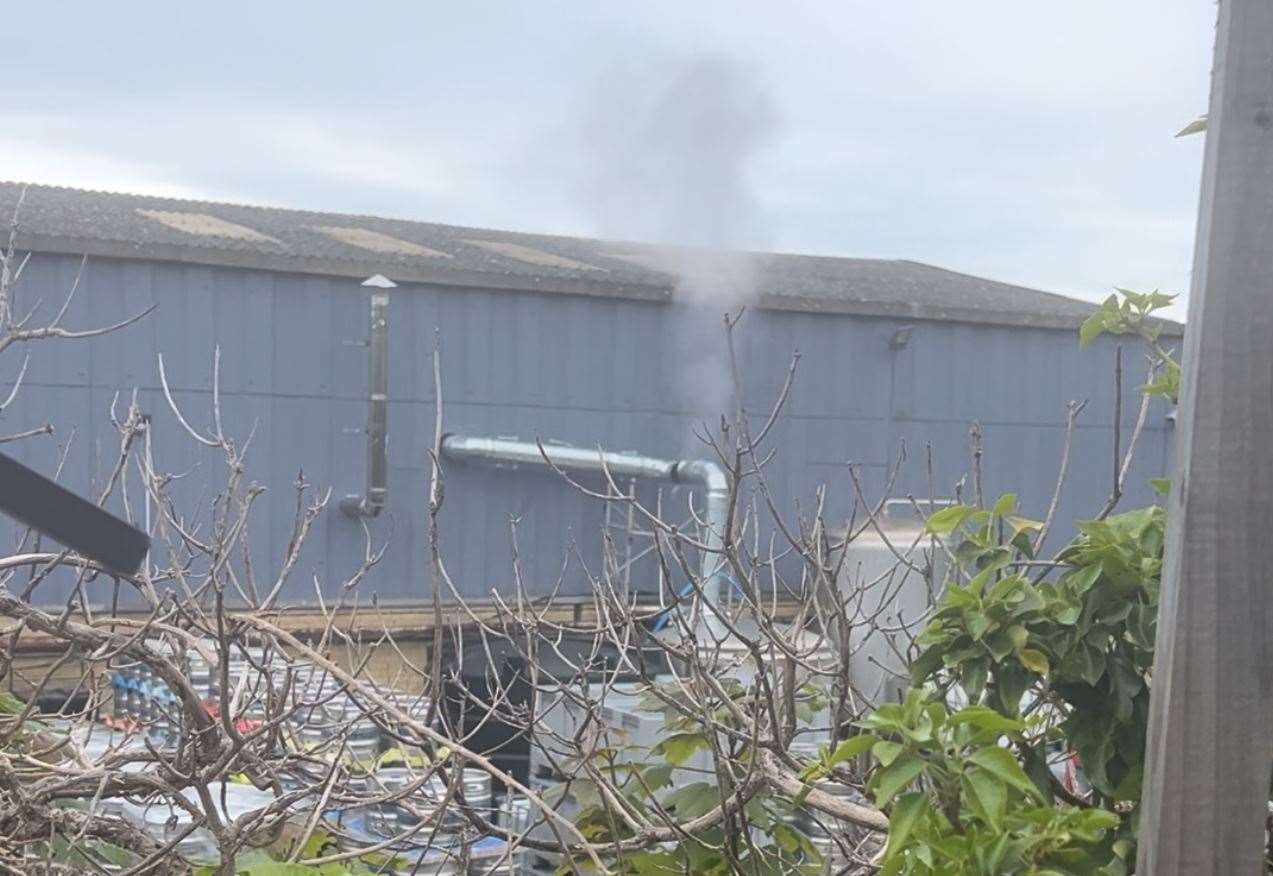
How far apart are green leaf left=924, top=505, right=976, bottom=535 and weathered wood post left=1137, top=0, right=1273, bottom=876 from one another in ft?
1.83

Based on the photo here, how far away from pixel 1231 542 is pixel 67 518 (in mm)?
1264

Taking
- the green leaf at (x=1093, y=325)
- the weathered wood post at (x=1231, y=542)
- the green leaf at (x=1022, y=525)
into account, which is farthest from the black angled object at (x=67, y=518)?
the green leaf at (x=1093, y=325)

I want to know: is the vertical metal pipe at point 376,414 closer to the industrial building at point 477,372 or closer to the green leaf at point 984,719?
the industrial building at point 477,372

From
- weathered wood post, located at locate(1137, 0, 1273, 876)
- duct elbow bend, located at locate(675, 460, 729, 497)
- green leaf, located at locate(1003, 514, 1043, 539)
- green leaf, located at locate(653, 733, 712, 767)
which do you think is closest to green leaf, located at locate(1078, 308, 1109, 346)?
green leaf, located at locate(1003, 514, 1043, 539)

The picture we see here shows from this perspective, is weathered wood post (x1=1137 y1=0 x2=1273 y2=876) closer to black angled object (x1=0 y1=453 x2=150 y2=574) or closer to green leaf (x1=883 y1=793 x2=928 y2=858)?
green leaf (x1=883 y1=793 x2=928 y2=858)

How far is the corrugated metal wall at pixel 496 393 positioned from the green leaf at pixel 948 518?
9.87 m

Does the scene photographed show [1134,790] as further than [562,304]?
No

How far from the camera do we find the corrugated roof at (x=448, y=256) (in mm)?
13852

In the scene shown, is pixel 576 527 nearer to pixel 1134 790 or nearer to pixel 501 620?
pixel 501 620

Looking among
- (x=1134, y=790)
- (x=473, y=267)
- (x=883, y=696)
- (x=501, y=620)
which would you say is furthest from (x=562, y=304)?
(x=1134, y=790)

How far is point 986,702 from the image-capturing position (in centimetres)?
232

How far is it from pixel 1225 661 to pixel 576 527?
14.4 meters

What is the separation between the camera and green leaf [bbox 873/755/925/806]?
6.09ft

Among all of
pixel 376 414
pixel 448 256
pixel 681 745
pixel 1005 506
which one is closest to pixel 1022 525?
pixel 1005 506
